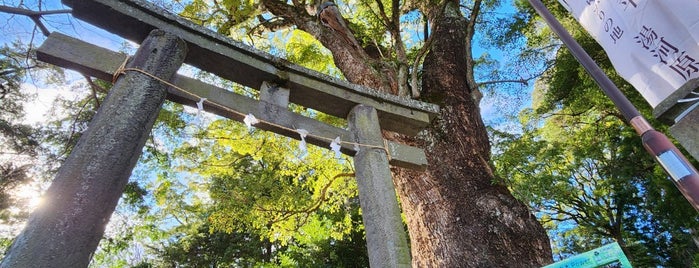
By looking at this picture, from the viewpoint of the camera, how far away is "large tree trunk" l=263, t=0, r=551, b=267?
3.03 metres

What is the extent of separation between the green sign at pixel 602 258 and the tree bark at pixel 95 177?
2.39 m

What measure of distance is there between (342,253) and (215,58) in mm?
8897

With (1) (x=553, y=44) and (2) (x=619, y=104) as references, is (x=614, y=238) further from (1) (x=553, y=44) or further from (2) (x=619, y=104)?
(2) (x=619, y=104)

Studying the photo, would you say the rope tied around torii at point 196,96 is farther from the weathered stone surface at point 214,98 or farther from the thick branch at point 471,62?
the thick branch at point 471,62

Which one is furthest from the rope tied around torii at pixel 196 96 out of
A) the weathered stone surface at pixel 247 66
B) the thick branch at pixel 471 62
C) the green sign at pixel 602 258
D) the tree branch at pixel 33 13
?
the thick branch at pixel 471 62

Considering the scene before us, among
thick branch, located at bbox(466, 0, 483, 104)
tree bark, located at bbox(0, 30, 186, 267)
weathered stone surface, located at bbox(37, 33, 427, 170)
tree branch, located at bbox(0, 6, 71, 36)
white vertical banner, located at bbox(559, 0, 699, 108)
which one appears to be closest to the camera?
tree bark, located at bbox(0, 30, 186, 267)

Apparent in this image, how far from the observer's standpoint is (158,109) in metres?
2.17

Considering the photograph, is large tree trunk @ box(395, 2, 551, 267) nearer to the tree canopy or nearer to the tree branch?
the tree canopy

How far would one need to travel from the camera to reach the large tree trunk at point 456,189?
303 cm

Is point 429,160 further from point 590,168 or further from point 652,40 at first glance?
point 590,168

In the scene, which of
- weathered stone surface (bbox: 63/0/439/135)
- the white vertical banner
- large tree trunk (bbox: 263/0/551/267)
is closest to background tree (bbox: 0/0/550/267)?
large tree trunk (bbox: 263/0/551/267)

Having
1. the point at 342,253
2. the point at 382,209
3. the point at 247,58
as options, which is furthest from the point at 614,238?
the point at 247,58

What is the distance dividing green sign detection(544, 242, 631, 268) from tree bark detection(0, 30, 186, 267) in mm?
2386

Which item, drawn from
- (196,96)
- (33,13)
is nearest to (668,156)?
(196,96)
